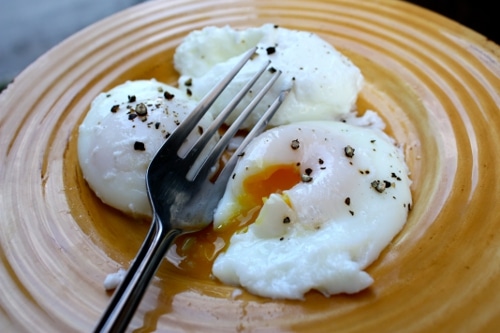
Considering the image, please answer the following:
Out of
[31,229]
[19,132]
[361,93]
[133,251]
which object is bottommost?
[31,229]

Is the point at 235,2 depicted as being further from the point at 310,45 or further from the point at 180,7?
the point at 310,45

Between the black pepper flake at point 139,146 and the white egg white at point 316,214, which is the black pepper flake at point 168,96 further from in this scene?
the white egg white at point 316,214

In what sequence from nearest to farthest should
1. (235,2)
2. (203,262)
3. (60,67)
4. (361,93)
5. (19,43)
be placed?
(203,262)
(361,93)
(60,67)
(235,2)
(19,43)

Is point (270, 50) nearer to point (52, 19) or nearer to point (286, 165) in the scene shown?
point (286, 165)

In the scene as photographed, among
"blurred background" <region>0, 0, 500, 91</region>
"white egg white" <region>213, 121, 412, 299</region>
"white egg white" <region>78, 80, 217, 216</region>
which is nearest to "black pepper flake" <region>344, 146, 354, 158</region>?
"white egg white" <region>213, 121, 412, 299</region>

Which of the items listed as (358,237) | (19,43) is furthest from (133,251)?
(19,43)

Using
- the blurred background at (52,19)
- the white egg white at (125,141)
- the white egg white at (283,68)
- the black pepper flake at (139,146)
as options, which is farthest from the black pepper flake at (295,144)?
the blurred background at (52,19)

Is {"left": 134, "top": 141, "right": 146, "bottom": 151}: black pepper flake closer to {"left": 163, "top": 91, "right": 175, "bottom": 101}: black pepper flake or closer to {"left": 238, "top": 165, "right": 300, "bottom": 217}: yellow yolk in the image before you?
{"left": 163, "top": 91, "right": 175, "bottom": 101}: black pepper flake

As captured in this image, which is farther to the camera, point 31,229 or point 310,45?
point 310,45

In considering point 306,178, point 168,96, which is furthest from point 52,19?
point 306,178
